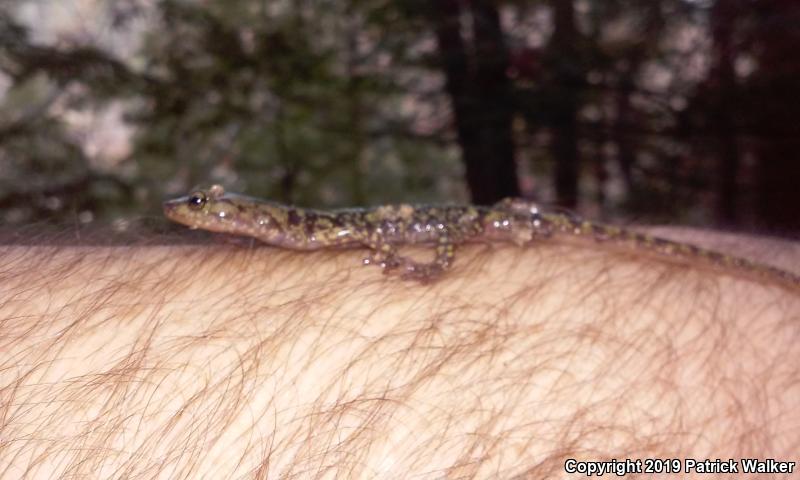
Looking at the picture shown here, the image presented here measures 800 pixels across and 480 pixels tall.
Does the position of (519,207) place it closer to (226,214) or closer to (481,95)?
(226,214)

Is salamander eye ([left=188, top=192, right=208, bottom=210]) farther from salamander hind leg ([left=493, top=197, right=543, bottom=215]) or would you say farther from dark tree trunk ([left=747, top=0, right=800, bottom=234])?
dark tree trunk ([left=747, top=0, right=800, bottom=234])

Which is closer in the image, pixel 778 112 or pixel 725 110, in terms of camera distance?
pixel 725 110

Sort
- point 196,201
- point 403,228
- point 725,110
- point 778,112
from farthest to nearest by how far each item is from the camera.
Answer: point 778,112 → point 725,110 → point 403,228 → point 196,201
